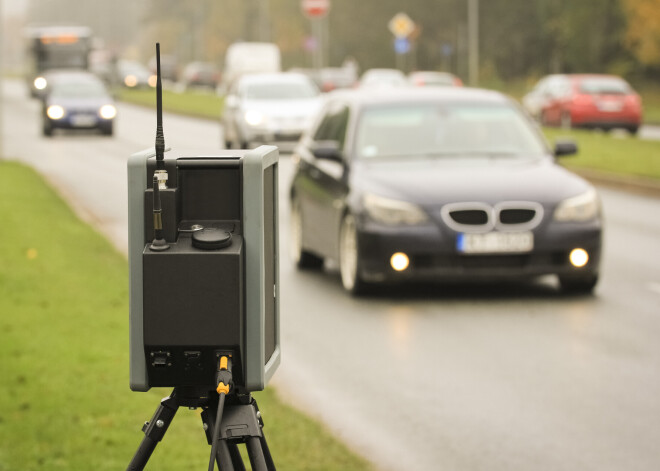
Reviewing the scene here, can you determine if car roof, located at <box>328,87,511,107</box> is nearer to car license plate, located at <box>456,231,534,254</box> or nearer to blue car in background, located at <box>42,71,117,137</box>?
car license plate, located at <box>456,231,534,254</box>

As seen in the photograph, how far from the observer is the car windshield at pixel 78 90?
4012 cm

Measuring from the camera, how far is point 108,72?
300ft

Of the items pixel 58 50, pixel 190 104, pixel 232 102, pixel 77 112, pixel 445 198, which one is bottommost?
pixel 190 104

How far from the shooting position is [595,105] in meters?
41.0

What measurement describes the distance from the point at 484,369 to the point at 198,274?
519 cm

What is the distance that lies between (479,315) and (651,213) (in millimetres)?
8625

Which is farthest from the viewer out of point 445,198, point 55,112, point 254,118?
point 55,112

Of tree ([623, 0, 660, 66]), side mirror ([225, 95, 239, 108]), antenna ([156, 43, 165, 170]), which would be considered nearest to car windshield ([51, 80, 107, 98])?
side mirror ([225, 95, 239, 108])

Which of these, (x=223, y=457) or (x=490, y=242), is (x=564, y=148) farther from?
(x=223, y=457)

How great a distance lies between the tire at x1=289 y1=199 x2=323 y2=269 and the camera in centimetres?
1315

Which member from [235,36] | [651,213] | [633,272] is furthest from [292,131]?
[235,36]

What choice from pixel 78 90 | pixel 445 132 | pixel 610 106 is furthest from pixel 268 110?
pixel 445 132

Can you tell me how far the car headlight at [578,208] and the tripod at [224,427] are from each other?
7.61 metres

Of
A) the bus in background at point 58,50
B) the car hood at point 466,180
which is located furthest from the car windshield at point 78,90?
the car hood at point 466,180
